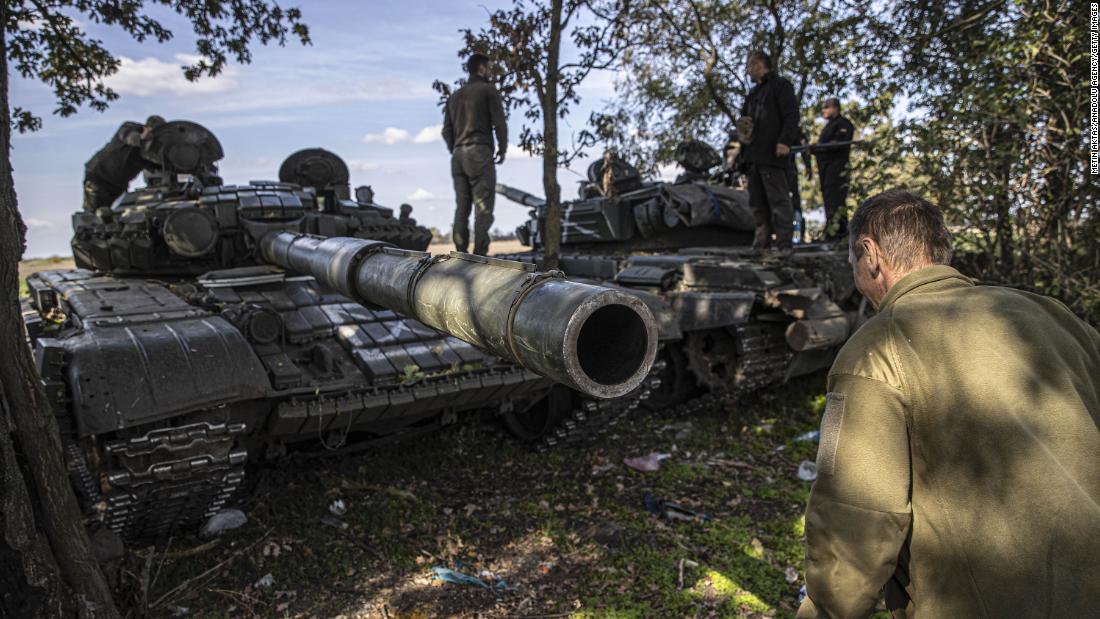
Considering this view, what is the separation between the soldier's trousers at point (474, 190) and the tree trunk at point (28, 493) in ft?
14.2

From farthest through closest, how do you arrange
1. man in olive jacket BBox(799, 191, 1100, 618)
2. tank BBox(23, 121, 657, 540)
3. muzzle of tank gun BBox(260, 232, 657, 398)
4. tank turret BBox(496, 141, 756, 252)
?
tank turret BBox(496, 141, 756, 252) < tank BBox(23, 121, 657, 540) < muzzle of tank gun BBox(260, 232, 657, 398) < man in olive jacket BBox(799, 191, 1100, 618)

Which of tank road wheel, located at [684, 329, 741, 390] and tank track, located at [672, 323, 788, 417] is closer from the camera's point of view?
tank track, located at [672, 323, 788, 417]

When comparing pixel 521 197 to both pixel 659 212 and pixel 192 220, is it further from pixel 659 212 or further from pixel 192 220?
pixel 192 220

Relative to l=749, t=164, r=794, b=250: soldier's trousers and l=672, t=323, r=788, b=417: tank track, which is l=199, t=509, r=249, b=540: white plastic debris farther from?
l=749, t=164, r=794, b=250: soldier's trousers

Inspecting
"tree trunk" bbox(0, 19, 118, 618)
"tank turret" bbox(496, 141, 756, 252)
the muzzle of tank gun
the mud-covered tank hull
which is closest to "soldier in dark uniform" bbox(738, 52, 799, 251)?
"tank turret" bbox(496, 141, 756, 252)

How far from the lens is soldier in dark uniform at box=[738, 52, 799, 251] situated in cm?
793

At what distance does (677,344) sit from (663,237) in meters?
2.27

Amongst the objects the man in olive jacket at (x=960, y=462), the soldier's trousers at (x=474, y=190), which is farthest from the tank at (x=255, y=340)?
the soldier's trousers at (x=474, y=190)

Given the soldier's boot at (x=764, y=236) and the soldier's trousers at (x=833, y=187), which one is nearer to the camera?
the soldier's boot at (x=764, y=236)

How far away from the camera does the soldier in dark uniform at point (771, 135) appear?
26.0ft

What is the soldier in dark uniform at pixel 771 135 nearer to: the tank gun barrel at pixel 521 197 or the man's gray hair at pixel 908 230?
the tank gun barrel at pixel 521 197

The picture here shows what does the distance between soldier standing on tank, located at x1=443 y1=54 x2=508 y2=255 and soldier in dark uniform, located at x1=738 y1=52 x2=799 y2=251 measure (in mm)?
2838

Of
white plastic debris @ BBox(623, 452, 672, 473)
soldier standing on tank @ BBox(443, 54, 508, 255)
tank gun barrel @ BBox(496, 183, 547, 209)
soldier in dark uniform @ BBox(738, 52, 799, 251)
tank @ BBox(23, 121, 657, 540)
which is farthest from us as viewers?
tank gun barrel @ BBox(496, 183, 547, 209)

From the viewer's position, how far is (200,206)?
6234 mm
